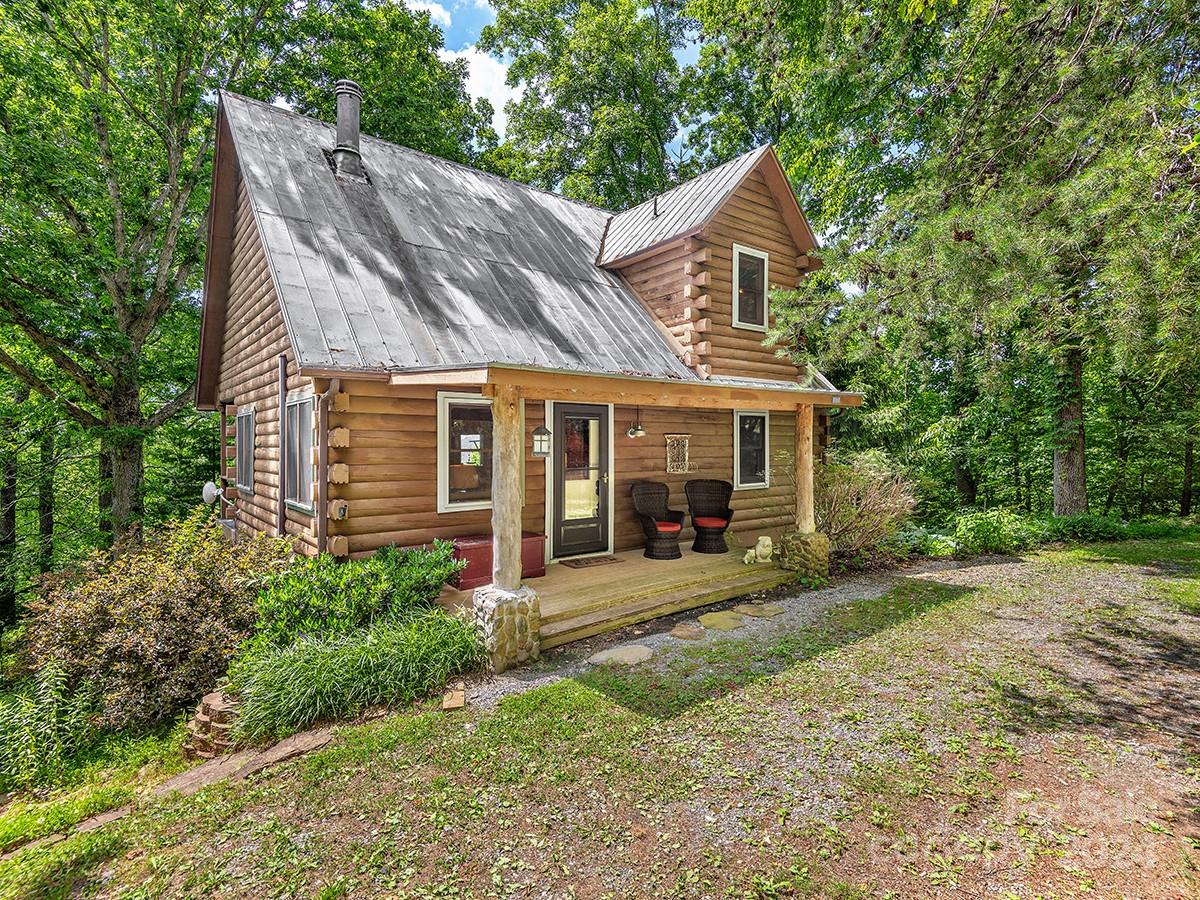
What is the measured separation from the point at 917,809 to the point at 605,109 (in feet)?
61.7

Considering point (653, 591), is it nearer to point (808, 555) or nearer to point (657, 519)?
point (657, 519)

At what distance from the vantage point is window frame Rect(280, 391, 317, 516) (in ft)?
18.8

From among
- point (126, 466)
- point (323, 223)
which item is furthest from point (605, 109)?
point (126, 466)

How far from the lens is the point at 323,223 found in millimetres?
6836

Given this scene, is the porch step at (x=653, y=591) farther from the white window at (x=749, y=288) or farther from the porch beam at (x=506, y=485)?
the white window at (x=749, y=288)

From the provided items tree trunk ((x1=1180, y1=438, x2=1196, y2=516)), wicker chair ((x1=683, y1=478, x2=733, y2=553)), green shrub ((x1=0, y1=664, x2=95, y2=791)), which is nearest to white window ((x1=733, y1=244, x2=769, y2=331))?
wicker chair ((x1=683, y1=478, x2=733, y2=553))

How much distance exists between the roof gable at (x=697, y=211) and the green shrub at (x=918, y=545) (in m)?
5.38

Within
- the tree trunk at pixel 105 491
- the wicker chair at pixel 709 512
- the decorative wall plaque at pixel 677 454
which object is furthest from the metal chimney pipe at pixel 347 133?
the tree trunk at pixel 105 491

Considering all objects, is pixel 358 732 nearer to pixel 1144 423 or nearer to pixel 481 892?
pixel 481 892

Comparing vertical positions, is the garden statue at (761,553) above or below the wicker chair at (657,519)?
below

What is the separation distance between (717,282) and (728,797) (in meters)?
7.28

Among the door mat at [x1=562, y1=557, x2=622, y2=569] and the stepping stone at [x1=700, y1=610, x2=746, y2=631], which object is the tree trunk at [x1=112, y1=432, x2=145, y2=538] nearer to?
the door mat at [x1=562, y1=557, x2=622, y2=569]

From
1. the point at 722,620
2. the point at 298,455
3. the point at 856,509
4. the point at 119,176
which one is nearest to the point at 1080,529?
the point at 856,509

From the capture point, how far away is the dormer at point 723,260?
8305mm
